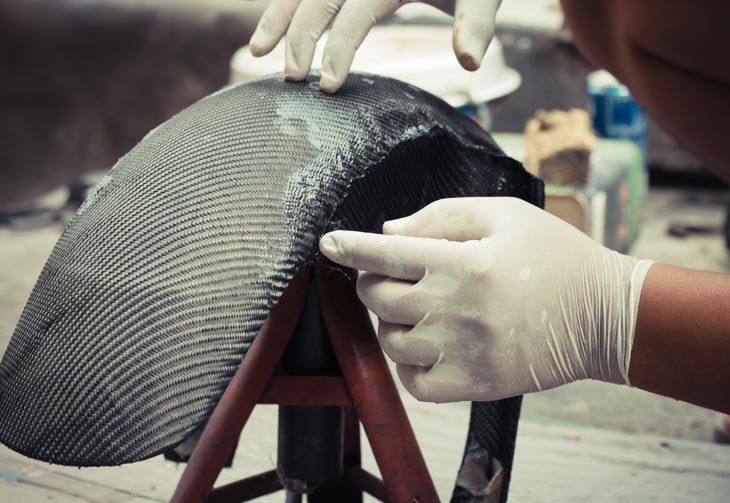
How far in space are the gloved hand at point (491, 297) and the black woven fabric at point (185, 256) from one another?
82mm

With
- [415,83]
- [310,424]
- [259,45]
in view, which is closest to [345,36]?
[259,45]

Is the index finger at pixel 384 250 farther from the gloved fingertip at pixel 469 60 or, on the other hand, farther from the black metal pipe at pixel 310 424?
the gloved fingertip at pixel 469 60

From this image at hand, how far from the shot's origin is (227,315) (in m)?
0.84

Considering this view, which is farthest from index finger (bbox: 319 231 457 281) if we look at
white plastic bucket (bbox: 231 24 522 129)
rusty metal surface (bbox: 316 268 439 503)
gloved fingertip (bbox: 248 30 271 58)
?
white plastic bucket (bbox: 231 24 522 129)

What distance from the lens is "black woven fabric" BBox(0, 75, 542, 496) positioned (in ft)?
2.72

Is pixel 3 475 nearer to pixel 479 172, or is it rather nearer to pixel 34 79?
pixel 479 172

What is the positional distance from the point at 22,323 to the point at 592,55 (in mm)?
1098

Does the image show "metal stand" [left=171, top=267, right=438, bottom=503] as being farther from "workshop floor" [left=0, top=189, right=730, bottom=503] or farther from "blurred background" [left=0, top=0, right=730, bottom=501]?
"blurred background" [left=0, top=0, right=730, bottom=501]

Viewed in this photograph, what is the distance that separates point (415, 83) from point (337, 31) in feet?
4.13

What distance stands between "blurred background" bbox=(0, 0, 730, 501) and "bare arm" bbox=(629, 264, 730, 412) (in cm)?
74

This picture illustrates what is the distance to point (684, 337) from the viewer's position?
2.89ft

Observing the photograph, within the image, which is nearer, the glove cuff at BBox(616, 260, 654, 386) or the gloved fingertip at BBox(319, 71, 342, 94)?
the glove cuff at BBox(616, 260, 654, 386)

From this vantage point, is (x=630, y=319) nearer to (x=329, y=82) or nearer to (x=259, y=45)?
(x=329, y=82)

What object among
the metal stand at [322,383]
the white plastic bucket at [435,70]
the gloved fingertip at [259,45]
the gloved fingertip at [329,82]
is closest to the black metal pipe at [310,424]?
the metal stand at [322,383]
